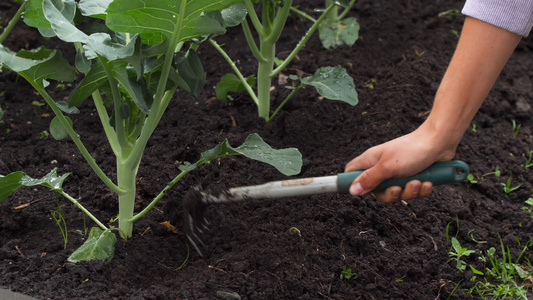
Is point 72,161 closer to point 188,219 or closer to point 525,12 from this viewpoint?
point 188,219

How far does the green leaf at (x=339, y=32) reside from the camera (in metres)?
3.52

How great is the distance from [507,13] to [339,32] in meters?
1.99

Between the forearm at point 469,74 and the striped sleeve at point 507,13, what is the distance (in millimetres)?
17

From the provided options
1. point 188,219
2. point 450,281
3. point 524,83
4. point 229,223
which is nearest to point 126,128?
point 188,219

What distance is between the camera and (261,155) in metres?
1.97

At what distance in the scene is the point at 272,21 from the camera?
9.20 ft

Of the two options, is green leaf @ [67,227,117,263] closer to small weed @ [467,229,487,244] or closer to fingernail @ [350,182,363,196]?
fingernail @ [350,182,363,196]

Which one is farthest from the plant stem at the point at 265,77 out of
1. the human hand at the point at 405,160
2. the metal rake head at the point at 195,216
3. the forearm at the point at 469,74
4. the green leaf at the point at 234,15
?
the forearm at the point at 469,74

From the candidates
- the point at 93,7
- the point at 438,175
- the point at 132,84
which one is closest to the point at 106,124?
the point at 132,84

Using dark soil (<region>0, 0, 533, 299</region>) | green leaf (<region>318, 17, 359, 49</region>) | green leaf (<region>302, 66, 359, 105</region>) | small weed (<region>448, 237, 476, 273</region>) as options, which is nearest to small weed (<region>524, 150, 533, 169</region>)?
dark soil (<region>0, 0, 533, 299</region>)

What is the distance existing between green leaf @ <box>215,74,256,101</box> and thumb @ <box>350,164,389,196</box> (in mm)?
1187

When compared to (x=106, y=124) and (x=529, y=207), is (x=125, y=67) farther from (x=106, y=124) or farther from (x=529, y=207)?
(x=529, y=207)

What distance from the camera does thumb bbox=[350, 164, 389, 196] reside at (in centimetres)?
178

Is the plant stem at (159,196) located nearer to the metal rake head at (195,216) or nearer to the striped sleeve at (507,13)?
the metal rake head at (195,216)
